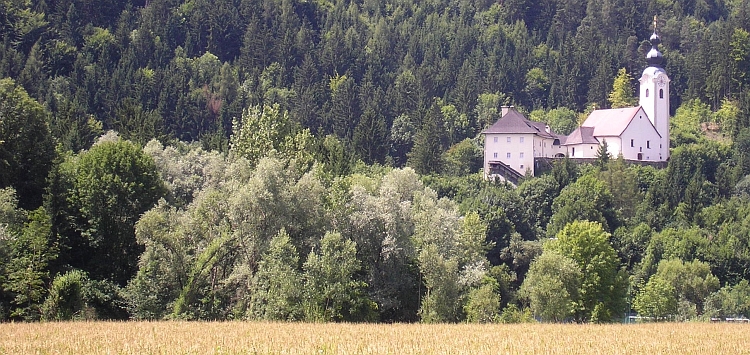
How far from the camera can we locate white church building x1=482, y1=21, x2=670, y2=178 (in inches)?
4092

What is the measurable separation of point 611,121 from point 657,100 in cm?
655

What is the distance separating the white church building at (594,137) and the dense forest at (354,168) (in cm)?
324

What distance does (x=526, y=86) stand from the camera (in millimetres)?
147500

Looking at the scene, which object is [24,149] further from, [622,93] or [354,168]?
[622,93]

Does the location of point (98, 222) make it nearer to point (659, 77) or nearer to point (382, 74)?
point (659, 77)

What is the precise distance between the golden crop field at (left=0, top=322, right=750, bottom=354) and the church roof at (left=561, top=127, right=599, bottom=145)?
67.6 m

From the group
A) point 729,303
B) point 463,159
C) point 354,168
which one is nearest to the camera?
point 729,303

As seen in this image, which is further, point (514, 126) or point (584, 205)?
point (514, 126)

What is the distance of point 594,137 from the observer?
356 feet

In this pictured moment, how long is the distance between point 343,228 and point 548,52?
11341cm

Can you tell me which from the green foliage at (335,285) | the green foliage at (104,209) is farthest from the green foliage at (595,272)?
the green foliage at (104,209)

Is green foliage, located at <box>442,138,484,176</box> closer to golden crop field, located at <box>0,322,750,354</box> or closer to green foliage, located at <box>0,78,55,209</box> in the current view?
green foliage, located at <box>0,78,55,209</box>

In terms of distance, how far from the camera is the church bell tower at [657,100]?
11121 centimetres

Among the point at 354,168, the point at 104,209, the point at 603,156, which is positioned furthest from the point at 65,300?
the point at 603,156
